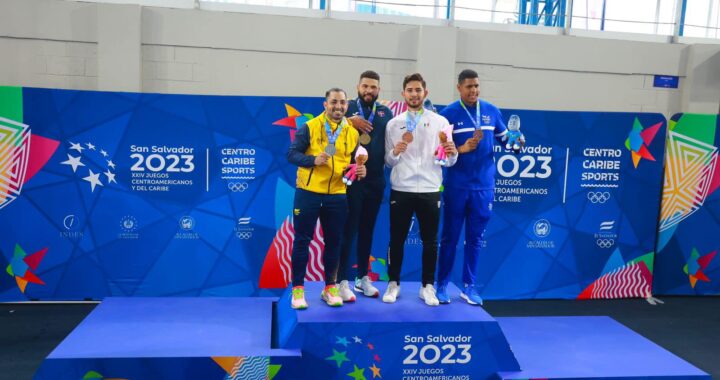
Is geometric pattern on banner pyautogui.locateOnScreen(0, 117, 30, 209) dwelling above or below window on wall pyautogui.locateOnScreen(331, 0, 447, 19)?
below

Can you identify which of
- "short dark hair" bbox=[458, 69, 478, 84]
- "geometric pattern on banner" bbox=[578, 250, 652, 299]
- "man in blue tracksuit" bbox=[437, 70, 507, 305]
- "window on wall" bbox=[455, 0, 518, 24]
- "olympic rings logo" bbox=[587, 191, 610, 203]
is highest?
"window on wall" bbox=[455, 0, 518, 24]

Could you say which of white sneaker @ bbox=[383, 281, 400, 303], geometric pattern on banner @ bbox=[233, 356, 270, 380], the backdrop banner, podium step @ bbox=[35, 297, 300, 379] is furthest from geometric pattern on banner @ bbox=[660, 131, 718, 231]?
geometric pattern on banner @ bbox=[233, 356, 270, 380]

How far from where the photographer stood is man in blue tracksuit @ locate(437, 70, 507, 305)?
11.2ft

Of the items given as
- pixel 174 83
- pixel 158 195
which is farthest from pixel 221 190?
pixel 174 83

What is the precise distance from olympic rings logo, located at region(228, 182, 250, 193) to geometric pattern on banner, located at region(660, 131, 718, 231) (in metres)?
3.98

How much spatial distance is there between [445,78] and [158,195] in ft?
11.0

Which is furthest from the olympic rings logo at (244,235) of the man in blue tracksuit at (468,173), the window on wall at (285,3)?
the window on wall at (285,3)

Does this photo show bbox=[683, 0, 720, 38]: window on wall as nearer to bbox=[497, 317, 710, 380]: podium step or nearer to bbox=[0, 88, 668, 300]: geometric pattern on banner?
bbox=[0, 88, 668, 300]: geometric pattern on banner

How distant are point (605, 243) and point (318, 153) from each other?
11.4 feet

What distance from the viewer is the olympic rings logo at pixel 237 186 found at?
491 cm

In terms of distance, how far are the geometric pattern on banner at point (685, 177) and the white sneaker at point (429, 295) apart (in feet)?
10.3

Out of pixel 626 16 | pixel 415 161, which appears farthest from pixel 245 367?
pixel 626 16

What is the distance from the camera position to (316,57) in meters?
6.13

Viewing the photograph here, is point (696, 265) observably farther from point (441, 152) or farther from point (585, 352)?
point (441, 152)
